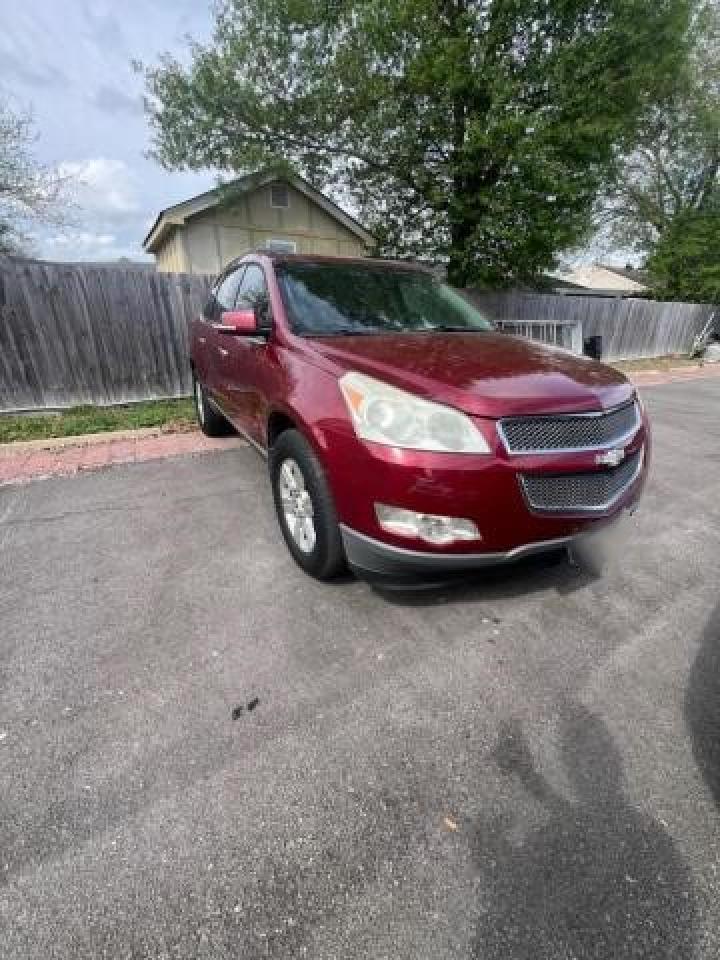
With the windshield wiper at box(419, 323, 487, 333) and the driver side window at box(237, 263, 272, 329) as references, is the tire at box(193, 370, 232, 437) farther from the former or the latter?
the windshield wiper at box(419, 323, 487, 333)

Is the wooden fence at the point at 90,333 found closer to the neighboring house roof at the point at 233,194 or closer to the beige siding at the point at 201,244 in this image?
the neighboring house roof at the point at 233,194

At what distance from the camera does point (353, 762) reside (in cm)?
173

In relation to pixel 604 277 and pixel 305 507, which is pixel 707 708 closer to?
pixel 305 507

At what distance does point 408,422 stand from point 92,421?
18.5ft

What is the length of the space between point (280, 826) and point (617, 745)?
1.25m

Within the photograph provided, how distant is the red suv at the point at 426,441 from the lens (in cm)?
195

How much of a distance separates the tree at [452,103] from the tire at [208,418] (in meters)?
7.02

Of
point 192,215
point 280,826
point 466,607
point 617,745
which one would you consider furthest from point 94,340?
point 192,215

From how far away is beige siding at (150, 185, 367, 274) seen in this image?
556 inches

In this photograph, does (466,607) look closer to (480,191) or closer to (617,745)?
(617,745)

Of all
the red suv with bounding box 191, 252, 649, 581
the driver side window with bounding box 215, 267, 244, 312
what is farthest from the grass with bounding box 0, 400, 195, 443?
the red suv with bounding box 191, 252, 649, 581

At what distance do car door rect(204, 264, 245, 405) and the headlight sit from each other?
2154 mm

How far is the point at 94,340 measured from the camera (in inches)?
271

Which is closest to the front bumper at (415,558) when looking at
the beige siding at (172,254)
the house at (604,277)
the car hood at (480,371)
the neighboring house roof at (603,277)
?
the car hood at (480,371)
